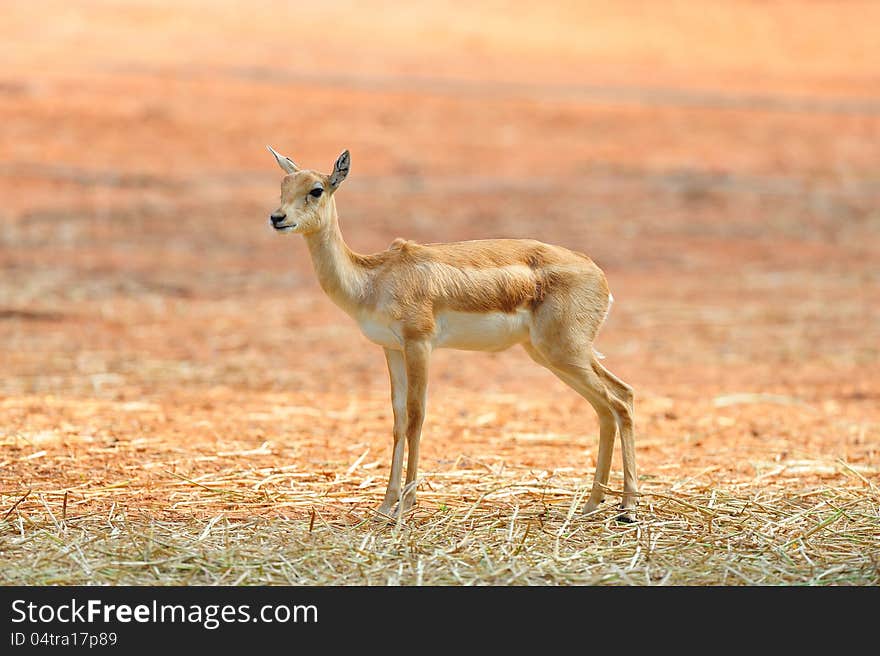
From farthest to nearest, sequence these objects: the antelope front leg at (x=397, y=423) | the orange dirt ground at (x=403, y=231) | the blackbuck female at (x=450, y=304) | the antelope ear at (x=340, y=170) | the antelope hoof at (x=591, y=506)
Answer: the orange dirt ground at (x=403, y=231) → the antelope hoof at (x=591, y=506) → the antelope front leg at (x=397, y=423) → the blackbuck female at (x=450, y=304) → the antelope ear at (x=340, y=170)

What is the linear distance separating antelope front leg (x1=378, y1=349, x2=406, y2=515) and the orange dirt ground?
49cm

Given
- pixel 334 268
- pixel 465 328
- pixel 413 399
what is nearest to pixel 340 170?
pixel 334 268

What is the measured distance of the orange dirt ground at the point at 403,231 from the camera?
800 cm

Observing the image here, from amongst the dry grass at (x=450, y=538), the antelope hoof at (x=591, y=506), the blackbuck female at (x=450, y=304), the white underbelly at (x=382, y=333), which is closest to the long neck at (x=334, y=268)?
the blackbuck female at (x=450, y=304)

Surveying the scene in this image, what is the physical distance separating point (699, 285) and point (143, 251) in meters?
6.92

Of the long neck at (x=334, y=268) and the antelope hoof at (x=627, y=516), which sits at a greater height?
the long neck at (x=334, y=268)

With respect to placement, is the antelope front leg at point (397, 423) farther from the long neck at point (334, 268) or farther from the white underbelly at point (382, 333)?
the long neck at point (334, 268)

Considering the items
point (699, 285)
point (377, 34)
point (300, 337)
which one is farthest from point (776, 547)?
point (377, 34)

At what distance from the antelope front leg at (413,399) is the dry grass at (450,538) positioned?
0.51 ft

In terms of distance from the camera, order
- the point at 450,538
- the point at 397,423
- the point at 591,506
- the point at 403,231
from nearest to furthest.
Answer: the point at 450,538 < the point at 397,423 < the point at 591,506 < the point at 403,231

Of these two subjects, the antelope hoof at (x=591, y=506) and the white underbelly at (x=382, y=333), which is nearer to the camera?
the white underbelly at (x=382, y=333)

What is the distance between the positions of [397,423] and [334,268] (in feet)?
2.72

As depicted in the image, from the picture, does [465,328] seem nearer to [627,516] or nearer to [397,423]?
[397,423]

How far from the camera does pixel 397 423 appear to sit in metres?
6.18
